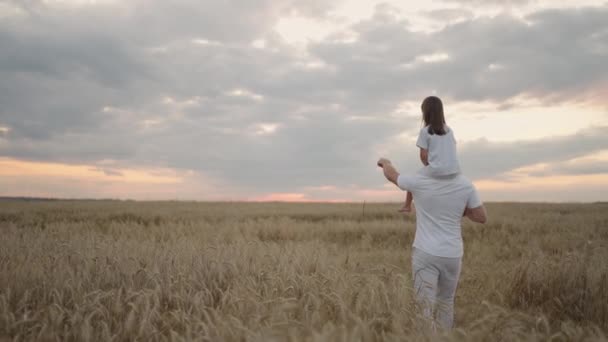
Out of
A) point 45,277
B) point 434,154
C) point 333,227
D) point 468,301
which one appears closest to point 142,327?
point 45,277

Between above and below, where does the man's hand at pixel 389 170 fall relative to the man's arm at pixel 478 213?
above

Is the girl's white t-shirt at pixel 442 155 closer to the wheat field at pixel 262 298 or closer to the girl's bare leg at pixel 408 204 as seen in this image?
the girl's bare leg at pixel 408 204

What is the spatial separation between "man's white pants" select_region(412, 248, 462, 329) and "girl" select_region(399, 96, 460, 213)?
76 centimetres

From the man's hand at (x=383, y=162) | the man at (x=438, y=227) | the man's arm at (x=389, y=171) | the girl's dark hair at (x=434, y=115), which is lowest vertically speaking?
the man at (x=438, y=227)

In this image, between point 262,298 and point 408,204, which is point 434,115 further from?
point 262,298

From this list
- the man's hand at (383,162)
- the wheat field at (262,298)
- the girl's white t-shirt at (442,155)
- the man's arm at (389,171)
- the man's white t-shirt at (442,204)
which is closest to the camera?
the wheat field at (262,298)

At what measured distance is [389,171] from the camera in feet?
12.1

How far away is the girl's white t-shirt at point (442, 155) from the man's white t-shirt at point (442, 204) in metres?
0.13

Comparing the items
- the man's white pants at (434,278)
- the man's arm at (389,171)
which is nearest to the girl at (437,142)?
the man's arm at (389,171)

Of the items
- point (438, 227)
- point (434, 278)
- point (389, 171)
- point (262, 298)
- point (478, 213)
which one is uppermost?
point (389, 171)

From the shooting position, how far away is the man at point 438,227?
3.49 m

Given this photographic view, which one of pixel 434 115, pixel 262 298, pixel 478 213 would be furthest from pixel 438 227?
pixel 262 298

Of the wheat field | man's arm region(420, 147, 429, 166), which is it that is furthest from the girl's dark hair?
the wheat field

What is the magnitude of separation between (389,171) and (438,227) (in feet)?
2.11
